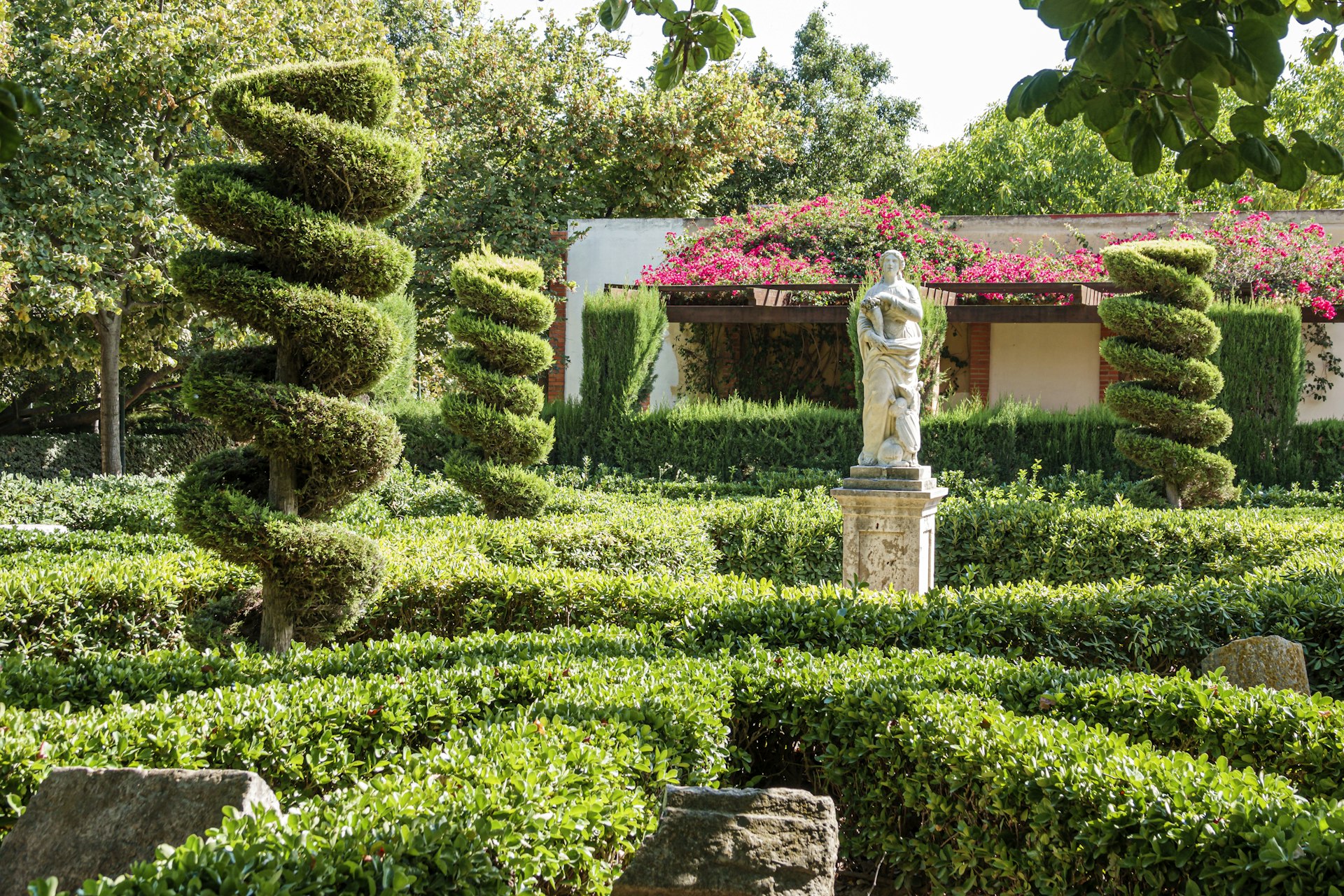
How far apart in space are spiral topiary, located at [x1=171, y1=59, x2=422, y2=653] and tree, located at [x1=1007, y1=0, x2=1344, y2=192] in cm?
429

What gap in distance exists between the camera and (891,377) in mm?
8406

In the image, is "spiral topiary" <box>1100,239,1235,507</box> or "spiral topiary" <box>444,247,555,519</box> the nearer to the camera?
"spiral topiary" <box>444,247,555,519</box>

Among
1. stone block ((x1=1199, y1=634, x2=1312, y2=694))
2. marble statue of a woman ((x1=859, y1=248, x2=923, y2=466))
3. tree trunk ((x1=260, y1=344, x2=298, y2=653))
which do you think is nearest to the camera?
stone block ((x1=1199, y1=634, x2=1312, y2=694))

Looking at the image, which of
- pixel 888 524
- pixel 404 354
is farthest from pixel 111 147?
pixel 888 524

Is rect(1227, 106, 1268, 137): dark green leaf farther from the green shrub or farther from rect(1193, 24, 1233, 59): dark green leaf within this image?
the green shrub

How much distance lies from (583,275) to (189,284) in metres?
14.0

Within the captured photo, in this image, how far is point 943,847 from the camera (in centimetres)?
362

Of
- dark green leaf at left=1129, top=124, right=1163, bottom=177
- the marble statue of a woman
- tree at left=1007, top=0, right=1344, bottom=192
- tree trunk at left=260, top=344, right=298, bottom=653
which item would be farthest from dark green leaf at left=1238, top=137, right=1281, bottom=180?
the marble statue of a woman

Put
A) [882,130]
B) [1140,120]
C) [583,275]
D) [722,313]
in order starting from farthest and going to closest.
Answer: [882,130] < [583,275] < [722,313] < [1140,120]

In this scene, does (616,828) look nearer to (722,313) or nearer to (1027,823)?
(1027,823)

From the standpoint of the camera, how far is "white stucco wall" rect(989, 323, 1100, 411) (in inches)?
705

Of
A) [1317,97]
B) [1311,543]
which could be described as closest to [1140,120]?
[1311,543]

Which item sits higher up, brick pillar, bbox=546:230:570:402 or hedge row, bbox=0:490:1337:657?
brick pillar, bbox=546:230:570:402

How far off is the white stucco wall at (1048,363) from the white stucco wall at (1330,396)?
10.6ft
